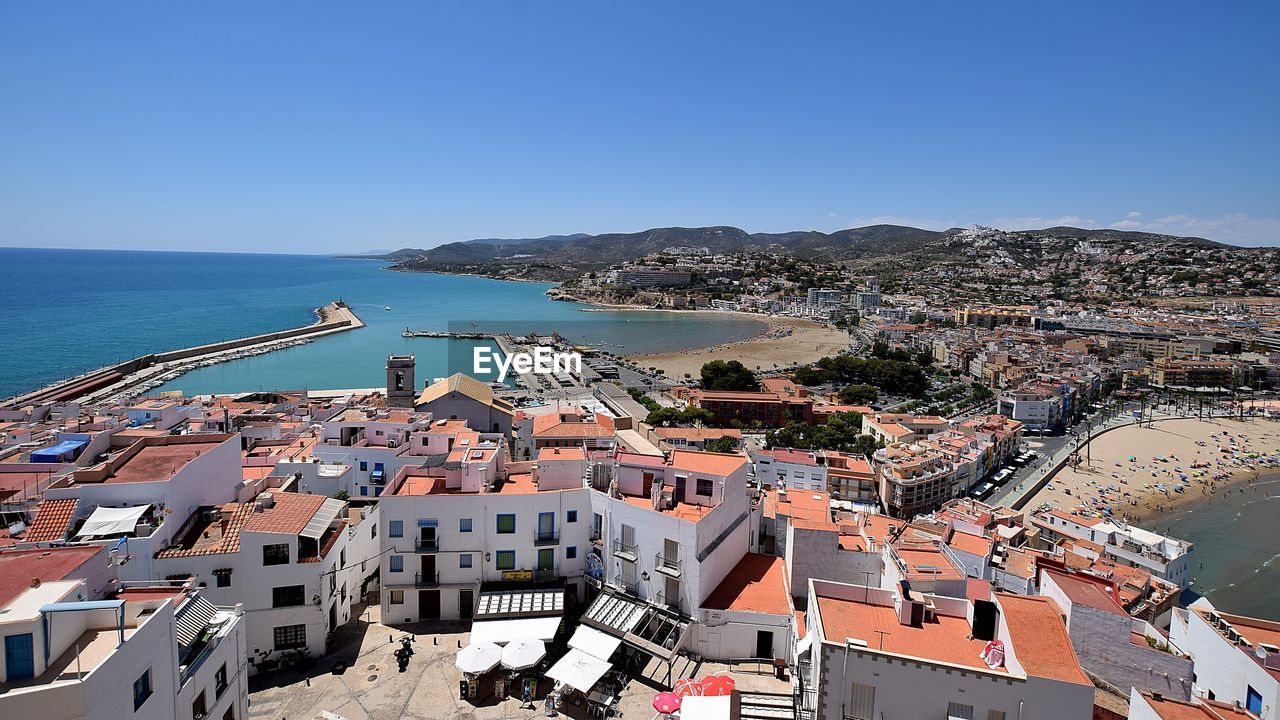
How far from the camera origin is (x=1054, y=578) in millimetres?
9141

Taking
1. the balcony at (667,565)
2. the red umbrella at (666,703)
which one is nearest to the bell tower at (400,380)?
the balcony at (667,565)

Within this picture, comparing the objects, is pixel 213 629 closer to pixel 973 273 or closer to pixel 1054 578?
pixel 1054 578

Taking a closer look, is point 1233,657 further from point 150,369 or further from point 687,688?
point 150,369

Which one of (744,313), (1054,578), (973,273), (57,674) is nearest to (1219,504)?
(1054,578)

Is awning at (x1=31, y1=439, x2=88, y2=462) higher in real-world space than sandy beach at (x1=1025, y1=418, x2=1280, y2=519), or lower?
higher

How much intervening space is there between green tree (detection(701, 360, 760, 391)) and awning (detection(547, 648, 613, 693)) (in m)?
29.2

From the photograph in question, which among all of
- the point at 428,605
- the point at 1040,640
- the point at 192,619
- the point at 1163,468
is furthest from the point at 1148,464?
the point at 192,619

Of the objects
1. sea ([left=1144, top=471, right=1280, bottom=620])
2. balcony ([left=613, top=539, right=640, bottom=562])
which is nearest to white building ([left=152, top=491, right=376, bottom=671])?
balcony ([left=613, top=539, right=640, bottom=562])

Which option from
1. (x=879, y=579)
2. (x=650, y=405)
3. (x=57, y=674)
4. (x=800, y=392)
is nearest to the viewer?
(x=57, y=674)

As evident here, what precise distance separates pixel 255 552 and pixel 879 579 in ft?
30.0

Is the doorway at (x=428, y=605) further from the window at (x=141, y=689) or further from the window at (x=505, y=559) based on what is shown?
the window at (x=141, y=689)

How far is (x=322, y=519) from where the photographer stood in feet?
32.9

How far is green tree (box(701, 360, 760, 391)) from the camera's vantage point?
3769 cm

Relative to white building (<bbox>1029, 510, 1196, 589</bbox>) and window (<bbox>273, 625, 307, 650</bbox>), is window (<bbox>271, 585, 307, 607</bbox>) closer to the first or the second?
window (<bbox>273, 625, 307, 650</bbox>)
